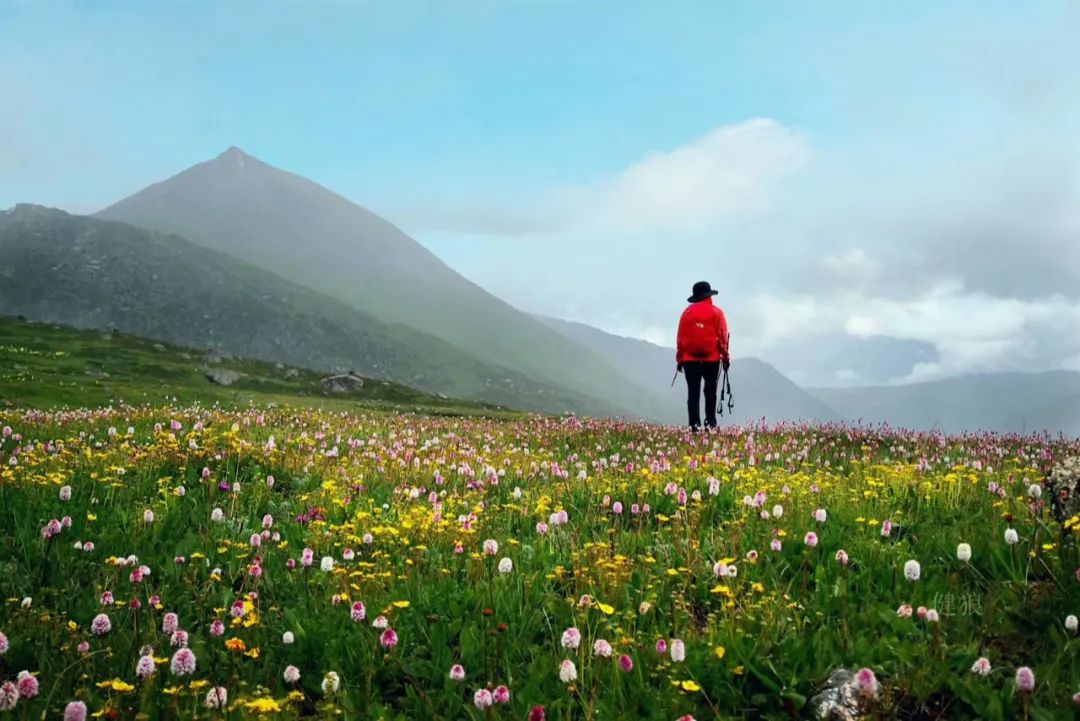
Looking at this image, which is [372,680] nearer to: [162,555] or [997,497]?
[162,555]

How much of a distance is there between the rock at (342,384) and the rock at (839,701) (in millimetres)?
70449

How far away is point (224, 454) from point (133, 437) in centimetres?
368

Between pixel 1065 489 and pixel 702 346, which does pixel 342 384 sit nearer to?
pixel 702 346

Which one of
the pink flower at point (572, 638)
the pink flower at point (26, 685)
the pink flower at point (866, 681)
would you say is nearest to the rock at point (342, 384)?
the pink flower at point (26, 685)

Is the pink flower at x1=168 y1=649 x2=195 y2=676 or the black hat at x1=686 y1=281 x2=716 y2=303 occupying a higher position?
the black hat at x1=686 y1=281 x2=716 y2=303

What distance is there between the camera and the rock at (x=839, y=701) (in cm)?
374

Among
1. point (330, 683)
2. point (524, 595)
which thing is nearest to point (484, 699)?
point (330, 683)

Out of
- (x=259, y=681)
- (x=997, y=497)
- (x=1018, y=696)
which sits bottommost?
(x=259, y=681)

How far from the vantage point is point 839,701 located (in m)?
3.81

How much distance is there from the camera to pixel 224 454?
9.65 meters

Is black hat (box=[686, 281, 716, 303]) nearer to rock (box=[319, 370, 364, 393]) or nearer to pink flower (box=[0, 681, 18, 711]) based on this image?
pink flower (box=[0, 681, 18, 711])

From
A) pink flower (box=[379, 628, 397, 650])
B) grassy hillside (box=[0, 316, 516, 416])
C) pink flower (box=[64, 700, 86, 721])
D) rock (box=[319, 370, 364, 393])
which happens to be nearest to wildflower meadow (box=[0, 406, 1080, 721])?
pink flower (box=[64, 700, 86, 721])

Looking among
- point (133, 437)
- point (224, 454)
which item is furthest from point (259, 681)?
point (133, 437)

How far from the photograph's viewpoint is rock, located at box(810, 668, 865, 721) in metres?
3.74
